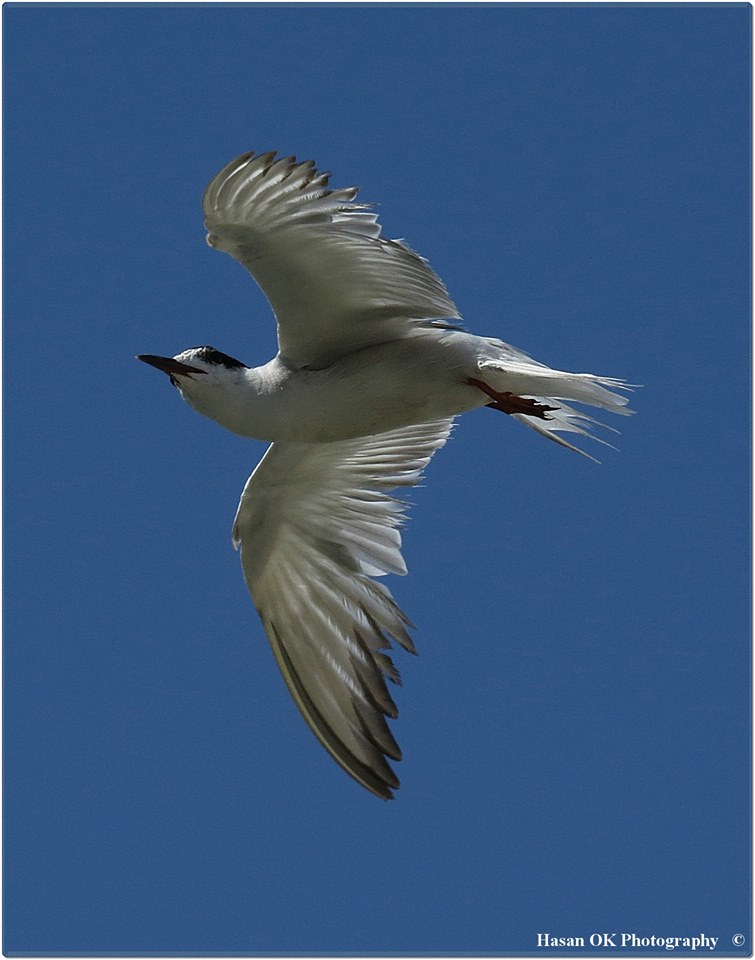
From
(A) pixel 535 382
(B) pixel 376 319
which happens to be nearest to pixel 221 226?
(B) pixel 376 319

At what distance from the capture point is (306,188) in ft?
22.9

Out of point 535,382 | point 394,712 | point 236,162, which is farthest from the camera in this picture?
point 394,712

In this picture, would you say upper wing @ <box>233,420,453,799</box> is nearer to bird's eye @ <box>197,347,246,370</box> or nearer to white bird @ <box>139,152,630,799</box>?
white bird @ <box>139,152,630,799</box>

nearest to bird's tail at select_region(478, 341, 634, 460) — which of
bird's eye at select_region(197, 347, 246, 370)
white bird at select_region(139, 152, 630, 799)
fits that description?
white bird at select_region(139, 152, 630, 799)

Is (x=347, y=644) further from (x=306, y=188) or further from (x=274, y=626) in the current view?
(x=306, y=188)

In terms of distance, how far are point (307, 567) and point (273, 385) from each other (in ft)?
5.47

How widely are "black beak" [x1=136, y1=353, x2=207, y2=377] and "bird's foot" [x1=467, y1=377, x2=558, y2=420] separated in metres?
1.37

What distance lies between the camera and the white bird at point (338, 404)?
283 inches

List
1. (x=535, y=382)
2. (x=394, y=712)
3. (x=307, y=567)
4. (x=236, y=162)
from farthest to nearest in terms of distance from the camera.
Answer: (x=307, y=567) → (x=394, y=712) → (x=535, y=382) → (x=236, y=162)

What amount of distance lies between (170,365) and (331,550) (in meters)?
1.75

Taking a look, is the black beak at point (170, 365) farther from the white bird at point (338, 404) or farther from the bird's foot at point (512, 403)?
the bird's foot at point (512, 403)

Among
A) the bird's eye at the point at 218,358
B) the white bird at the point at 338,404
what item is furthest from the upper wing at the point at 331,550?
the bird's eye at the point at 218,358

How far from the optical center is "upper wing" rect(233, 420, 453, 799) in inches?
341

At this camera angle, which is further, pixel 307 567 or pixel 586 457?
pixel 307 567
